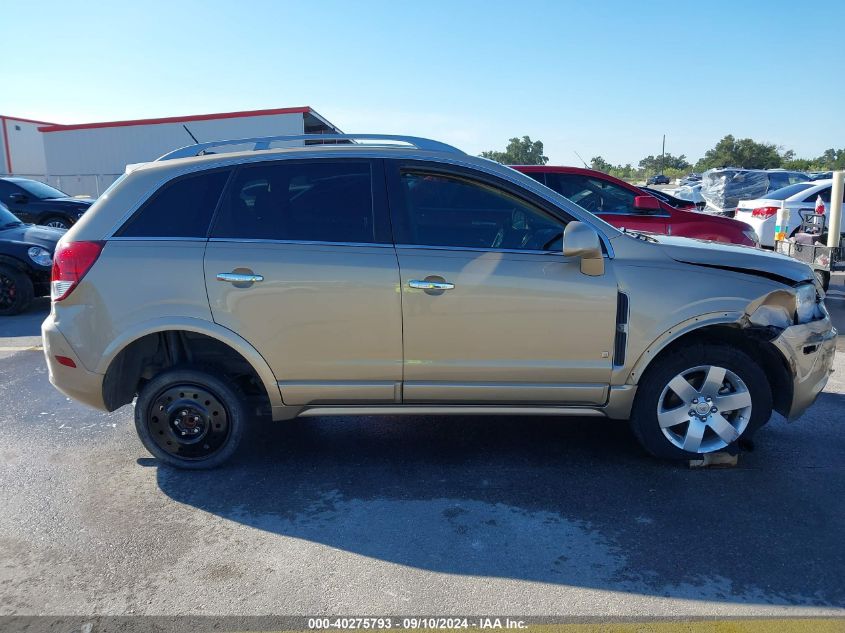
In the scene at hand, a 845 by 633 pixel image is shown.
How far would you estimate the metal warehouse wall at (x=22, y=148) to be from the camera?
40844mm

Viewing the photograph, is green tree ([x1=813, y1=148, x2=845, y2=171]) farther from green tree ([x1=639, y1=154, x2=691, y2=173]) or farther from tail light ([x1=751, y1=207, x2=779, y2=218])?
tail light ([x1=751, y1=207, x2=779, y2=218])

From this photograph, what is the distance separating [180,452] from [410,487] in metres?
1.45

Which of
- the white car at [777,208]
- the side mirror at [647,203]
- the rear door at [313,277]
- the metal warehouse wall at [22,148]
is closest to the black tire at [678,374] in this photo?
the rear door at [313,277]

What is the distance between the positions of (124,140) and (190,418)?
3400 cm

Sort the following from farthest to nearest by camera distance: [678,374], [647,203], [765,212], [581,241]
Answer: [765,212]
[647,203]
[678,374]
[581,241]

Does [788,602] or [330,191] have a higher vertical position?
[330,191]

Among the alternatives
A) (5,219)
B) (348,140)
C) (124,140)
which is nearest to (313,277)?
(348,140)

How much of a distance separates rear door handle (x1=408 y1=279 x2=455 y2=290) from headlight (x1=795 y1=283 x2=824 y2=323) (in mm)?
2091

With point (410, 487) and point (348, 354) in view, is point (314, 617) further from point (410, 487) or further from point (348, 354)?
point (348, 354)

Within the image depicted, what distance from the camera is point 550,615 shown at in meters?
2.88

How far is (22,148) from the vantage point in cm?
4262

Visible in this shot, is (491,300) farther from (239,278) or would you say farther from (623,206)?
(623,206)

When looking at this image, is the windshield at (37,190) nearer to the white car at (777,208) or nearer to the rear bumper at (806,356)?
the white car at (777,208)

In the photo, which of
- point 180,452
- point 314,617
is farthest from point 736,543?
point 180,452
